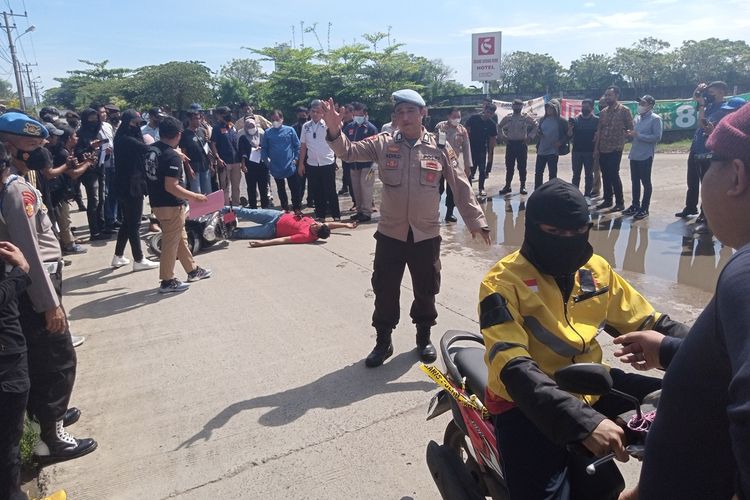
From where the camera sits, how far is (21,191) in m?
2.74

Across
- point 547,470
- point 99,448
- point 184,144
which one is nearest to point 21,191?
point 99,448

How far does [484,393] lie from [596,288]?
2.05ft

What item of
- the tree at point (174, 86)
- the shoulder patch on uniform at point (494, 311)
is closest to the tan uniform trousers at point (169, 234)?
the shoulder patch on uniform at point (494, 311)

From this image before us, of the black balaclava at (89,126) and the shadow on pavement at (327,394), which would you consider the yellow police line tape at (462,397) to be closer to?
the shadow on pavement at (327,394)

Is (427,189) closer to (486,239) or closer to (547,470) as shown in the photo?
(486,239)

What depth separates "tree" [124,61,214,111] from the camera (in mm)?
41156

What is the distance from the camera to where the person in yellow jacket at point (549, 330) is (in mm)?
1828

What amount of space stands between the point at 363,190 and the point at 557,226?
23.8 feet

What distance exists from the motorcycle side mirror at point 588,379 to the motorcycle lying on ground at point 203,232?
649cm

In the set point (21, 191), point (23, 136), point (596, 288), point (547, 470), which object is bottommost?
point (547, 470)

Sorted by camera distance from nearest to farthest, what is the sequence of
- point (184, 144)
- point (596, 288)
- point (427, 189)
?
point (596, 288)
point (427, 189)
point (184, 144)

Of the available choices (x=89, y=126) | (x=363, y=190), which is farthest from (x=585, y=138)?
(x=89, y=126)

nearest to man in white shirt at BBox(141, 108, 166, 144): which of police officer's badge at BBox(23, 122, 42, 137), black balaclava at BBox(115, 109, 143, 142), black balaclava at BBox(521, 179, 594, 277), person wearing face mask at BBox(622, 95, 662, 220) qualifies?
black balaclava at BBox(115, 109, 143, 142)

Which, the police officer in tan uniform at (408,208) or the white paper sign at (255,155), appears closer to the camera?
the police officer in tan uniform at (408,208)
